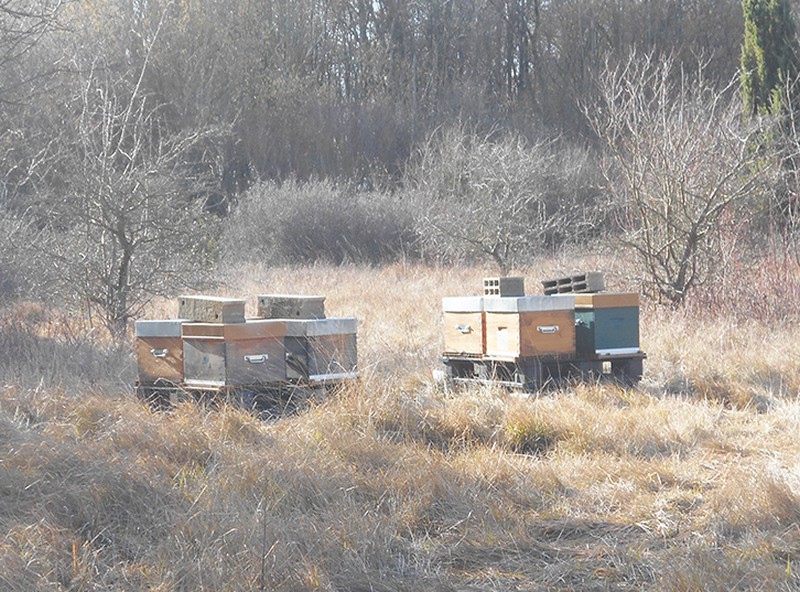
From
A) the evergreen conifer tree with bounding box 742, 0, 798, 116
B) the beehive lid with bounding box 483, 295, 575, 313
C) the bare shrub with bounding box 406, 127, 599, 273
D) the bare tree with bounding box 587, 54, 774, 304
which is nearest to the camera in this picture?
the beehive lid with bounding box 483, 295, 575, 313

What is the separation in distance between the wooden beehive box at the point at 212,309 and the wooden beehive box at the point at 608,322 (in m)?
3.17

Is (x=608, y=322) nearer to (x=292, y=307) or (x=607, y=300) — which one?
(x=607, y=300)

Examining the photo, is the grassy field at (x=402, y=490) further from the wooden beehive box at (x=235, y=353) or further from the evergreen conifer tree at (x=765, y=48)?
the evergreen conifer tree at (x=765, y=48)

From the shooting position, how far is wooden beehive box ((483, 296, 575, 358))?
8547 mm

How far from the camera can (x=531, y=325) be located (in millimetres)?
8602

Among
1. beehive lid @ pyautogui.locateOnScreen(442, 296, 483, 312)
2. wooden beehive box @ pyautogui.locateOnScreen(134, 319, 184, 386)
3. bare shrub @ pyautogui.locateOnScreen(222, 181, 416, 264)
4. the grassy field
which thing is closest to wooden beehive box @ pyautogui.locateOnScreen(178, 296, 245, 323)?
wooden beehive box @ pyautogui.locateOnScreen(134, 319, 184, 386)

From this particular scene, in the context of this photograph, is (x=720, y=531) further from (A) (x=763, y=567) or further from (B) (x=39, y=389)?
(B) (x=39, y=389)

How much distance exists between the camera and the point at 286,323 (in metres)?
7.80

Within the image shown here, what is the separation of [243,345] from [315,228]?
20.9 metres

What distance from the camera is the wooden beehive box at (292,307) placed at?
8.11 meters

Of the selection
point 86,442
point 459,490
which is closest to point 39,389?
point 86,442

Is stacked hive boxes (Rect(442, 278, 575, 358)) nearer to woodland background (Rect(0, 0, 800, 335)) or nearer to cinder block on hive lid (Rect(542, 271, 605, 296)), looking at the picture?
cinder block on hive lid (Rect(542, 271, 605, 296))

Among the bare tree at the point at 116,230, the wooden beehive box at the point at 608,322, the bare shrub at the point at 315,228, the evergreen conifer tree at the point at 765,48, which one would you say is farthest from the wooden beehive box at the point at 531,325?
the bare shrub at the point at 315,228

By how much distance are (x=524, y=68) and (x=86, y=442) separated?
39808 mm
